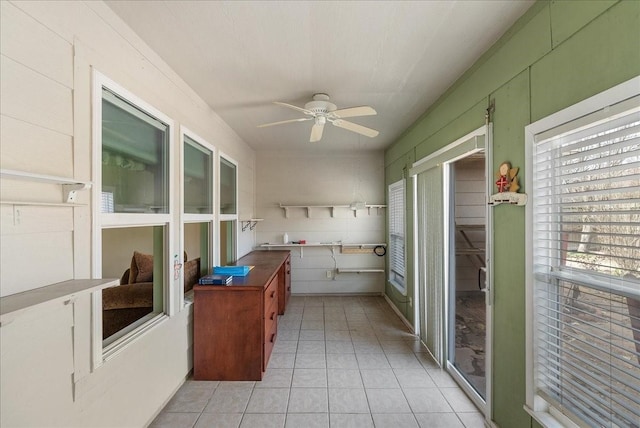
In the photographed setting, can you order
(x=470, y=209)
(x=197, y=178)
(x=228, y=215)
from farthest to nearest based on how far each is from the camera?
(x=470, y=209)
(x=228, y=215)
(x=197, y=178)

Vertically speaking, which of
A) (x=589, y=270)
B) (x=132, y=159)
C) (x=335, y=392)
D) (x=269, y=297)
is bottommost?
(x=335, y=392)

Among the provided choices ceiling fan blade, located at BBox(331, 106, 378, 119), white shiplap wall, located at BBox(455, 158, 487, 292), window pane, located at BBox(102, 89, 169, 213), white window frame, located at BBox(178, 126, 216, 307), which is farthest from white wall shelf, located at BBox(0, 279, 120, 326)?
white shiplap wall, located at BBox(455, 158, 487, 292)

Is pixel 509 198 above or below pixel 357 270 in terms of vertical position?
above

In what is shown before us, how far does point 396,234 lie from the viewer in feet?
14.4

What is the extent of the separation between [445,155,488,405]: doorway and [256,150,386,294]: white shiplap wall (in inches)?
51.1

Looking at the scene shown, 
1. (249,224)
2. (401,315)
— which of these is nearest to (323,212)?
(249,224)

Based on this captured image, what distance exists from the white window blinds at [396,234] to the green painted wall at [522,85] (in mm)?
1888

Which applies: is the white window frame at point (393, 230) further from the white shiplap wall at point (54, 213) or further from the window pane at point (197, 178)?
the white shiplap wall at point (54, 213)

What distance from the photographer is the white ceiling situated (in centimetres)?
152

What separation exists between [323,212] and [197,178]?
265cm

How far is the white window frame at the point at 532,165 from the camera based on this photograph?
1.09m

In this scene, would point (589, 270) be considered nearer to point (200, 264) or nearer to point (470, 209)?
point (200, 264)

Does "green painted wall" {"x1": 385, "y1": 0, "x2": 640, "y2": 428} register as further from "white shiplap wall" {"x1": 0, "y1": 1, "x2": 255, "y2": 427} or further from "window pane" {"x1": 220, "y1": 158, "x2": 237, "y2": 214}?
"window pane" {"x1": 220, "y1": 158, "x2": 237, "y2": 214}

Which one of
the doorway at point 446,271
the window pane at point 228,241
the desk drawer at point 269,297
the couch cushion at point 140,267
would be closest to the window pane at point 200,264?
the window pane at point 228,241
